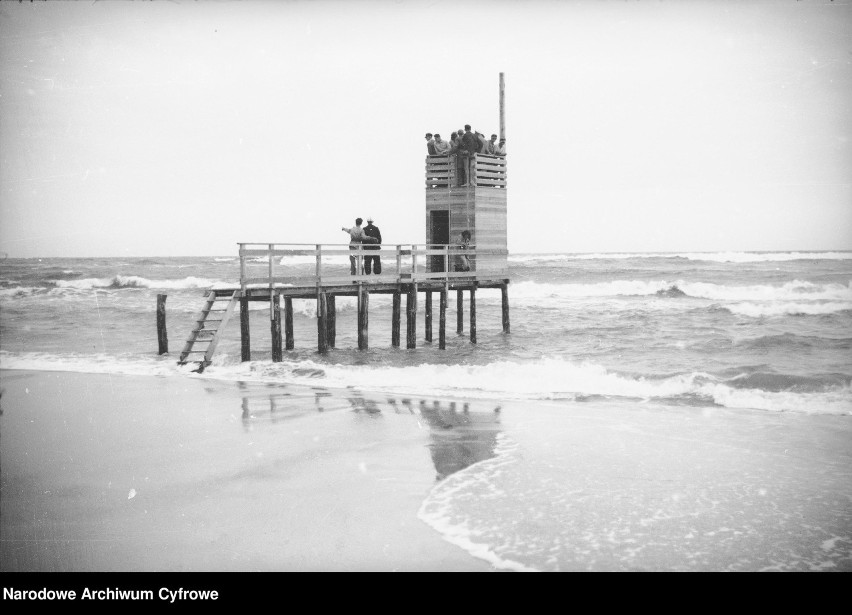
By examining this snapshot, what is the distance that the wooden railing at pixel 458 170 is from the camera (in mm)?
19672

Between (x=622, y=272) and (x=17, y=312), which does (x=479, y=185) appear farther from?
(x=622, y=272)

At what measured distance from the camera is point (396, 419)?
1012cm

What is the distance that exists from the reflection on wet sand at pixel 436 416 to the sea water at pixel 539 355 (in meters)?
0.07

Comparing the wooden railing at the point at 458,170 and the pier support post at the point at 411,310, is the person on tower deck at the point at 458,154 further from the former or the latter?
the pier support post at the point at 411,310

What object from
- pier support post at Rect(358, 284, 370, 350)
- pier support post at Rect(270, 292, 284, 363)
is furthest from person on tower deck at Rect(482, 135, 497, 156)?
pier support post at Rect(270, 292, 284, 363)

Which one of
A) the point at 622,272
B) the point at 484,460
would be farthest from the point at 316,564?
the point at 622,272

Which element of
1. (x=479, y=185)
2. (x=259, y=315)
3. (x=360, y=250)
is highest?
(x=479, y=185)

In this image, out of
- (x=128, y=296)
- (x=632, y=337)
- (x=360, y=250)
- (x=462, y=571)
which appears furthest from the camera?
(x=128, y=296)

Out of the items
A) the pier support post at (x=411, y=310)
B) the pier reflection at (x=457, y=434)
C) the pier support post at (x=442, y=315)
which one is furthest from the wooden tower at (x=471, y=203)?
the pier reflection at (x=457, y=434)

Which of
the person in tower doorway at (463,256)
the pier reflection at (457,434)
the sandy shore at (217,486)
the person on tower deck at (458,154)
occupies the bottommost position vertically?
the pier reflection at (457,434)

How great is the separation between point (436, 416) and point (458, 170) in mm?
10882

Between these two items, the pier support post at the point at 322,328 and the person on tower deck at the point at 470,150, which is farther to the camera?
the person on tower deck at the point at 470,150

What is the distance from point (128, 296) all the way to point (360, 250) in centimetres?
3099

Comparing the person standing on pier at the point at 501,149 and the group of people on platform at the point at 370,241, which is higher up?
the person standing on pier at the point at 501,149
